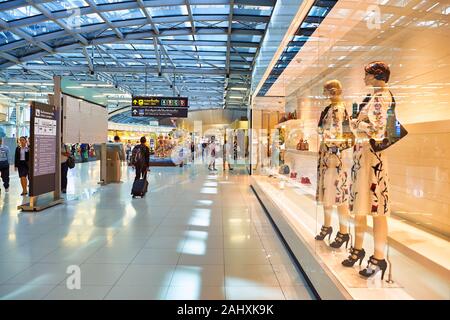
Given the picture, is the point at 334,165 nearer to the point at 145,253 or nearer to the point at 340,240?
the point at 340,240

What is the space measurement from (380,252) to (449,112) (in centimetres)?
170

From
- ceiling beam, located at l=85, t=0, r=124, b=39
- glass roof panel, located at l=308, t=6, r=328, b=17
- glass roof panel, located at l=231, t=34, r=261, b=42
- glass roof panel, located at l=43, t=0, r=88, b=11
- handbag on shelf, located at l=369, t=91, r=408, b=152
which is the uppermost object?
glass roof panel, located at l=231, t=34, r=261, b=42

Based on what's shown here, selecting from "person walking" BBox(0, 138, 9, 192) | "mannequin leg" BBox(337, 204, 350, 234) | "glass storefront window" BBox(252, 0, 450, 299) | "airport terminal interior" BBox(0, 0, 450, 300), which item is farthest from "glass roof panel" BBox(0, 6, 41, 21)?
"mannequin leg" BBox(337, 204, 350, 234)

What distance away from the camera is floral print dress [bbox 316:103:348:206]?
310 centimetres

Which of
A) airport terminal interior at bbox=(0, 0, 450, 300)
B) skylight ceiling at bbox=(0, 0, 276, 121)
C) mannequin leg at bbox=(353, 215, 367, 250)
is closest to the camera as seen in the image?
airport terminal interior at bbox=(0, 0, 450, 300)

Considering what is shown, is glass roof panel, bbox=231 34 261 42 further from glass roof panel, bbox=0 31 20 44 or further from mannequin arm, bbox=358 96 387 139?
mannequin arm, bbox=358 96 387 139

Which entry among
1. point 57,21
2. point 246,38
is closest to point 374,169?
point 57,21

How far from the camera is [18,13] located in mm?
10500

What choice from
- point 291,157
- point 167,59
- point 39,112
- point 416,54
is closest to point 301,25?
point 416,54

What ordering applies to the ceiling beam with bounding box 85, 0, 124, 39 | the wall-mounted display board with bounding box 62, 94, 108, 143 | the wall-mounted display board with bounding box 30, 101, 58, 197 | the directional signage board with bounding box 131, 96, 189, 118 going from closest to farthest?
the wall-mounted display board with bounding box 30, 101, 58, 197
the wall-mounted display board with bounding box 62, 94, 108, 143
the ceiling beam with bounding box 85, 0, 124, 39
the directional signage board with bounding box 131, 96, 189, 118

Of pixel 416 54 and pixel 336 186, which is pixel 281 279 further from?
pixel 416 54

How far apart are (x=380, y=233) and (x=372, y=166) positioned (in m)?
0.48

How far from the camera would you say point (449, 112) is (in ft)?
10.7

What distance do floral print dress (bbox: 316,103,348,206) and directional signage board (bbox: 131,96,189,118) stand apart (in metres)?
13.3
